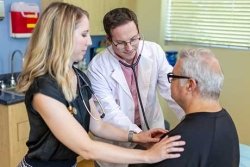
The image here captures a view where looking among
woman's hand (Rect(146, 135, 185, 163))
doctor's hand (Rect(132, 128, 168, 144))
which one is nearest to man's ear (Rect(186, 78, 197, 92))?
woman's hand (Rect(146, 135, 185, 163))

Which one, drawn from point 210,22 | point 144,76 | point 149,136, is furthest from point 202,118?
point 210,22

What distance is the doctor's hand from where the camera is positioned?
1357 millimetres

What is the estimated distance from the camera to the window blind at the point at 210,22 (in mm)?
2795

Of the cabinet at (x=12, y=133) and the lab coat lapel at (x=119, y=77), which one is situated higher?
the lab coat lapel at (x=119, y=77)

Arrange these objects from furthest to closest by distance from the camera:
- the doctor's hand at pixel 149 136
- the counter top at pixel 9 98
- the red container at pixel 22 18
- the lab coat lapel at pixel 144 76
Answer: the red container at pixel 22 18 → the counter top at pixel 9 98 → the lab coat lapel at pixel 144 76 → the doctor's hand at pixel 149 136

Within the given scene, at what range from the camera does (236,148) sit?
114 cm

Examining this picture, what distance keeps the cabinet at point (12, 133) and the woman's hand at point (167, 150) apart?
1375 millimetres

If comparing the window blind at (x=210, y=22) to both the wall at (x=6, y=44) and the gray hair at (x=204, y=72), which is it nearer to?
the wall at (x=6, y=44)

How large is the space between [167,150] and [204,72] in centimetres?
29

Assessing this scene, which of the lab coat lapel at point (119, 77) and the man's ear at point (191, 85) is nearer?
the man's ear at point (191, 85)

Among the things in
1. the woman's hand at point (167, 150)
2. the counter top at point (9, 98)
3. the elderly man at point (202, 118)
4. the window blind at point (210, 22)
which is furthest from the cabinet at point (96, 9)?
the woman's hand at point (167, 150)

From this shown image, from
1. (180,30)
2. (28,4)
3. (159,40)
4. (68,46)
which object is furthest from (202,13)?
(68,46)

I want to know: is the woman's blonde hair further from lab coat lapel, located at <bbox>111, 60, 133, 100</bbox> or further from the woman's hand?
lab coat lapel, located at <bbox>111, 60, 133, 100</bbox>

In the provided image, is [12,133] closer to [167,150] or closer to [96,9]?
[96,9]
